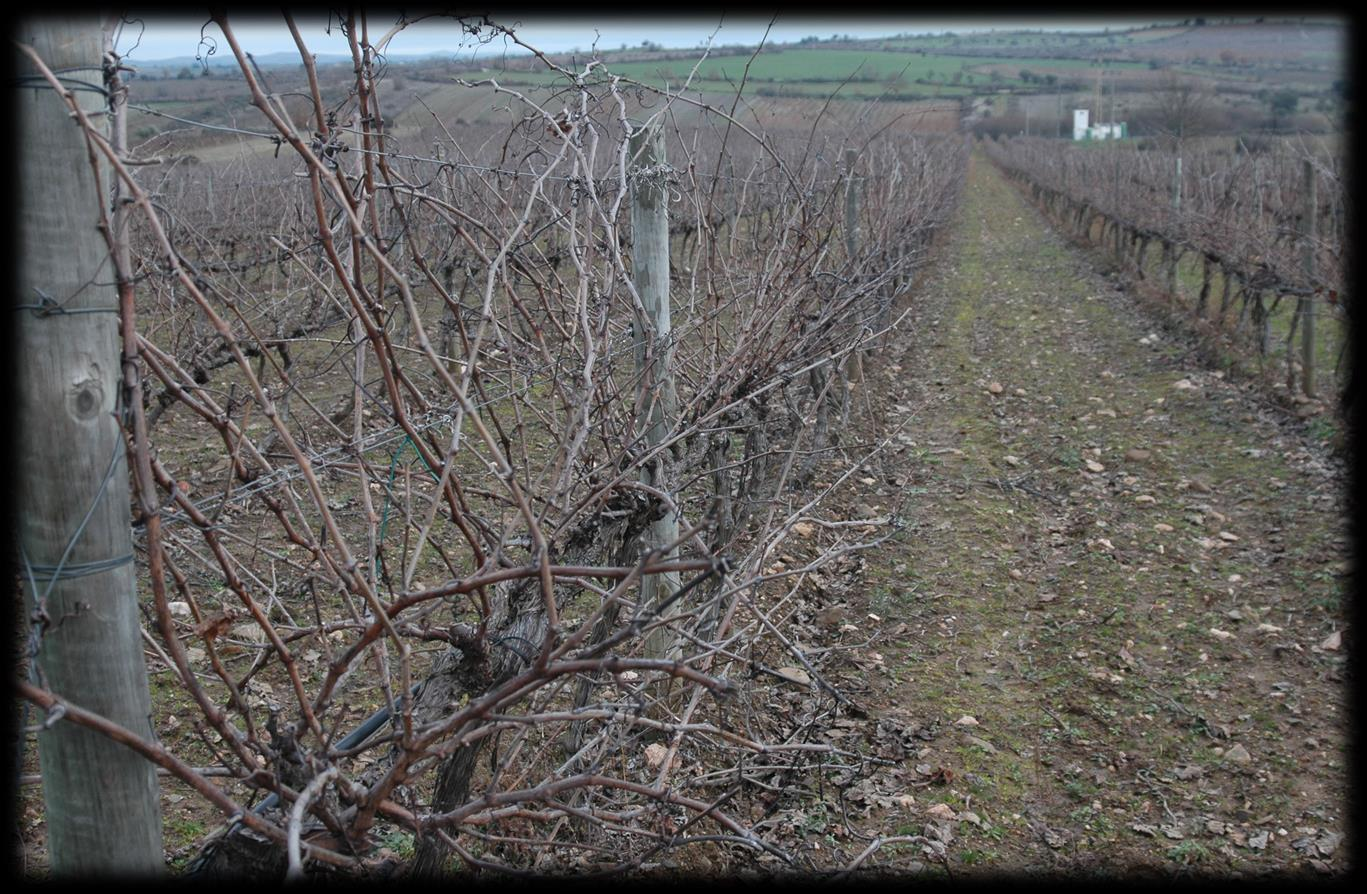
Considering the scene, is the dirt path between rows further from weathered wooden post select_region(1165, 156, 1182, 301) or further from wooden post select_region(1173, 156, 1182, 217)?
wooden post select_region(1173, 156, 1182, 217)

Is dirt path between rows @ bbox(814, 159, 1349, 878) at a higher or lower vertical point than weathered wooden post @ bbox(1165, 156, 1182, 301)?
lower

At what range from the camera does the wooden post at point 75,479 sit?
3.98 feet

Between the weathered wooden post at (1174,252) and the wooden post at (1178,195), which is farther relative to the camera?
the wooden post at (1178,195)

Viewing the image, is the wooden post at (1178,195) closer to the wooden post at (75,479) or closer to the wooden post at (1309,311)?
the wooden post at (1309,311)

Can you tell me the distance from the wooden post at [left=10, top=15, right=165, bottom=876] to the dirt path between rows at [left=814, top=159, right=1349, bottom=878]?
1.24m

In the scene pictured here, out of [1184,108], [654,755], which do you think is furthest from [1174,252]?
[1184,108]

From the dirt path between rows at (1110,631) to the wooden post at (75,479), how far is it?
1243 mm

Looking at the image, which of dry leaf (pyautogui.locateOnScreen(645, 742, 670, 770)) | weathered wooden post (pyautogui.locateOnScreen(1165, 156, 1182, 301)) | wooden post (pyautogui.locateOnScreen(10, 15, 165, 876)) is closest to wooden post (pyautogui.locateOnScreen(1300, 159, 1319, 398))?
weathered wooden post (pyautogui.locateOnScreen(1165, 156, 1182, 301))

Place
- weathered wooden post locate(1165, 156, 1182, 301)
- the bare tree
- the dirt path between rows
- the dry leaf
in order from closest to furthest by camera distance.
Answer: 1. the dry leaf
2. the dirt path between rows
3. weathered wooden post locate(1165, 156, 1182, 301)
4. the bare tree

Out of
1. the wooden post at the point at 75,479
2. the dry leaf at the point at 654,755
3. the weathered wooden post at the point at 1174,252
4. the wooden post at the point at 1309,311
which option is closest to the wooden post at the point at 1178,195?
the weathered wooden post at the point at 1174,252

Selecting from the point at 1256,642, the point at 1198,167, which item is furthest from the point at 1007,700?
the point at 1198,167

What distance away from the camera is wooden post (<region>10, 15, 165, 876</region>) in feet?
3.98

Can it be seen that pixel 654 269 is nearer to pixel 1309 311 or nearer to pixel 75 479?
pixel 75 479

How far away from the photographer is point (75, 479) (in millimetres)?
1255
